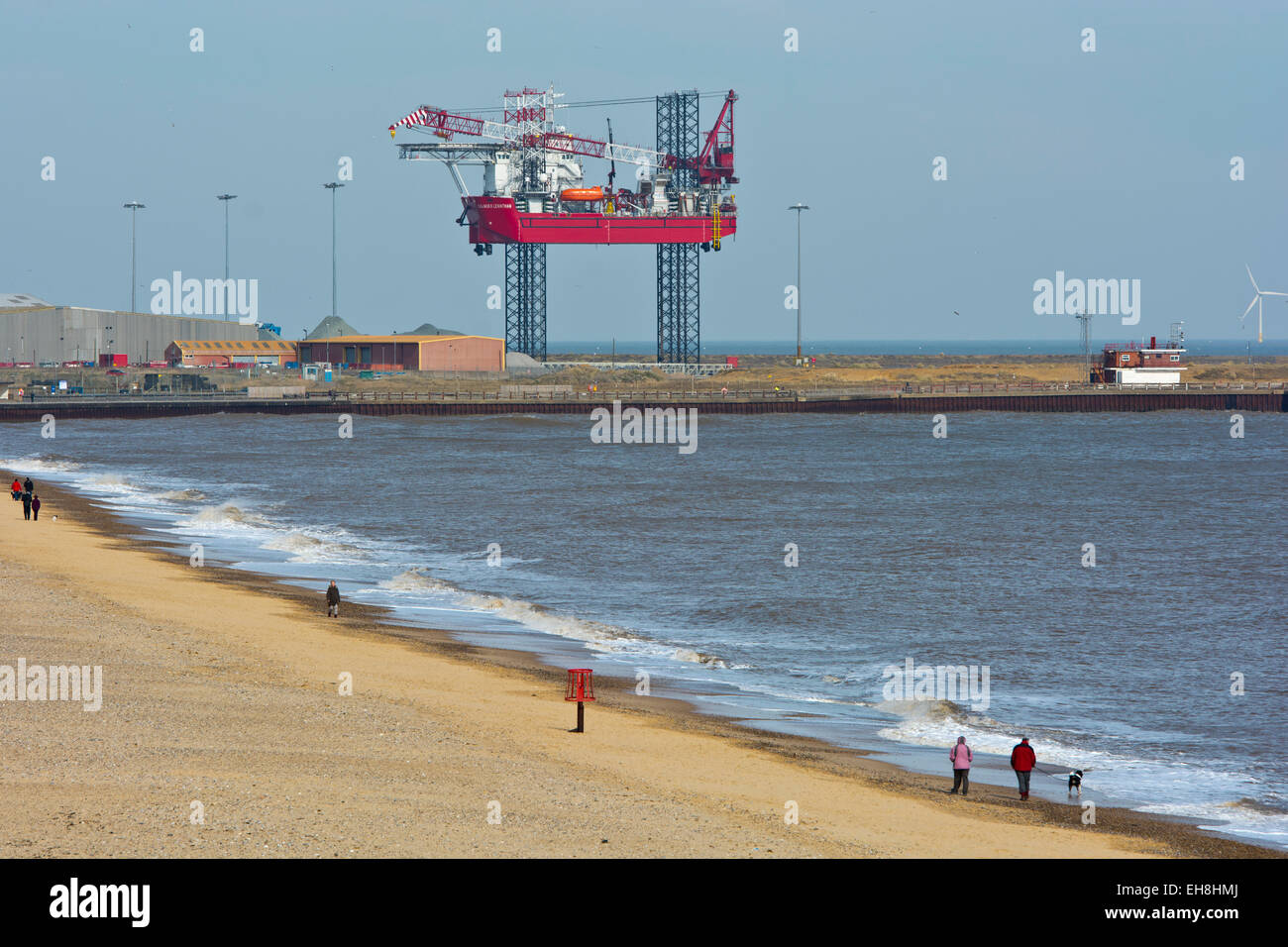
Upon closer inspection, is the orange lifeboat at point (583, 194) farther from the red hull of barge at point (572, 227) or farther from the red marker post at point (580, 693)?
the red marker post at point (580, 693)

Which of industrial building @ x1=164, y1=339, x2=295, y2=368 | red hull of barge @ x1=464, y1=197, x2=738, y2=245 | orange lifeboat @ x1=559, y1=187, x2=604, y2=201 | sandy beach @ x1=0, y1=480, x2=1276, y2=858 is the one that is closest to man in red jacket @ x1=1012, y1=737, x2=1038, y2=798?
sandy beach @ x1=0, y1=480, x2=1276, y2=858

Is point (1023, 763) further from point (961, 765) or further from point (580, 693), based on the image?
point (580, 693)

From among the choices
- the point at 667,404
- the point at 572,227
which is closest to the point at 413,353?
the point at 572,227

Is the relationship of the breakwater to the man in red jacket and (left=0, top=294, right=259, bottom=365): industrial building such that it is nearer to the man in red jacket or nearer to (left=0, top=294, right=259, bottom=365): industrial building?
(left=0, top=294, right=259, bottom=365): industrial building
